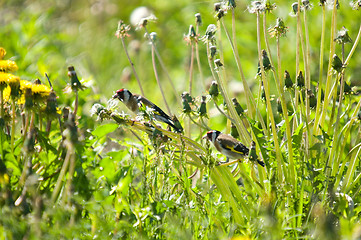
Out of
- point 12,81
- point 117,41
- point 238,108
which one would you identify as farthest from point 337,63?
point 117,41

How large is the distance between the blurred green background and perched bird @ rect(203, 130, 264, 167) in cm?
143

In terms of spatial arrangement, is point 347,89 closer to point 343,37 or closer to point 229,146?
point 343,37

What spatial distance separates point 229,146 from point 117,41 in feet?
11.3

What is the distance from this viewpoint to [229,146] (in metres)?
1.66

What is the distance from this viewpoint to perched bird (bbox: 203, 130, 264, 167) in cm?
163

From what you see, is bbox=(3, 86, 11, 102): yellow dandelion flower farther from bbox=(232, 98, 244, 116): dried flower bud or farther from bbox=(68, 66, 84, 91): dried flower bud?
bbox=(232, 98, 244, 116): dried flower bud

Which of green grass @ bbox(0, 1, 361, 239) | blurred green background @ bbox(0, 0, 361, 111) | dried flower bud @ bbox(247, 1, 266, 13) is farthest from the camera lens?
blurred green background @ bbox(0, 0, 361, 111)

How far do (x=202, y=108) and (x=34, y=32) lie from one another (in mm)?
2519

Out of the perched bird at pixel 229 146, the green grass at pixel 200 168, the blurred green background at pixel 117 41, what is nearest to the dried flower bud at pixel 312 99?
the green grass at pixel 200 168

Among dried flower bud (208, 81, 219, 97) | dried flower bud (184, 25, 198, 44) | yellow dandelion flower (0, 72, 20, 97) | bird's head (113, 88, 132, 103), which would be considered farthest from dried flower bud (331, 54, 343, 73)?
yellow dandelion flower (0, 72, 20, 97)

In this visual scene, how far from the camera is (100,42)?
15.7 feet

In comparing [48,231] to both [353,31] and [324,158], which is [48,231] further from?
[353,31]

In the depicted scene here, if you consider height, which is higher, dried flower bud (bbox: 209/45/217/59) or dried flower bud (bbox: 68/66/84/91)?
dried flower bud (bbox: 209/45/217/59)

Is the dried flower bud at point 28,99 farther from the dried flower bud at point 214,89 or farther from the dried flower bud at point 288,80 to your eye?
the dried flower bud at point 288,80
